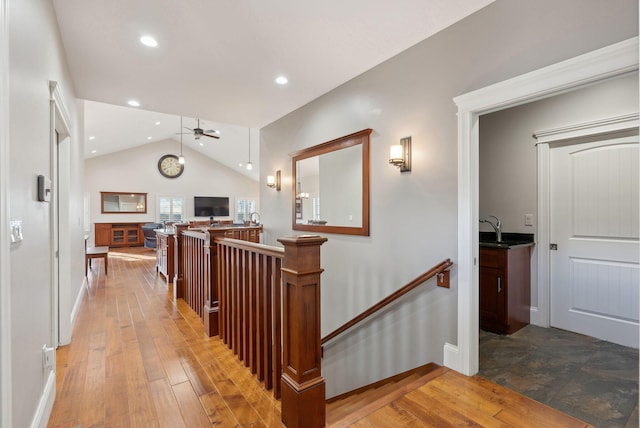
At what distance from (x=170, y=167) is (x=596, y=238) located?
40.9ft

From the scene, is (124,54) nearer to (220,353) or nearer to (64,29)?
(64,29)

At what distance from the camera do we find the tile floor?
1868 mm

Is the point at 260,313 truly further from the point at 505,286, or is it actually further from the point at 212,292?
the point at 505,286

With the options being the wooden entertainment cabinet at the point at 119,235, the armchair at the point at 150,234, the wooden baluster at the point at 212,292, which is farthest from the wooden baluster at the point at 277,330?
the wooden entertainment cabinet at the point at 119,235

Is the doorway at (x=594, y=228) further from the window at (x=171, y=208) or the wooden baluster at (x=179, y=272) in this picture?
the window at (x=171, y=208)

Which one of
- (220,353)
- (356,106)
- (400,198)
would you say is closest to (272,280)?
(220,353)

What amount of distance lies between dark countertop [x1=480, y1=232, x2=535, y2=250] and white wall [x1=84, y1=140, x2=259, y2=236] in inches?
444

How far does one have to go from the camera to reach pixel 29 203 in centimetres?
152

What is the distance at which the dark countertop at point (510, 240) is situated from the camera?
3.08m

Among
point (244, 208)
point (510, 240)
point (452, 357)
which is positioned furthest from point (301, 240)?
point (244, 208)

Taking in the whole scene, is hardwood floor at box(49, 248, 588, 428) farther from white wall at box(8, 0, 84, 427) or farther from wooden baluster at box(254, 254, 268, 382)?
white wall at box(8, 0, 84, 427)

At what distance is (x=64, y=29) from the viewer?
2453 mm

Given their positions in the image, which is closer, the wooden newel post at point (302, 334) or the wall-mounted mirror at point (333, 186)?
the wooden newel post at point (302, 334)

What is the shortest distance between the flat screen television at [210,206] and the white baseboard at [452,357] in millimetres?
11726
